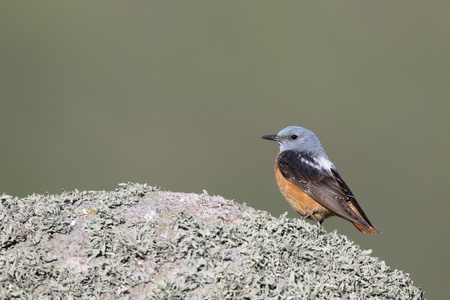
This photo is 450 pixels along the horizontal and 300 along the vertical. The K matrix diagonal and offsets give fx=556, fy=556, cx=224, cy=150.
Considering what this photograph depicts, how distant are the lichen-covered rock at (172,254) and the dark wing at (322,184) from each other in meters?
2.55

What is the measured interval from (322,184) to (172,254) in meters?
3.66

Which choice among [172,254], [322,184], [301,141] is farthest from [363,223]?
[172,254]

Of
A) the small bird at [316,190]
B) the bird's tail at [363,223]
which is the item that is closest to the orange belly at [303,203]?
the small bird at [316,190]

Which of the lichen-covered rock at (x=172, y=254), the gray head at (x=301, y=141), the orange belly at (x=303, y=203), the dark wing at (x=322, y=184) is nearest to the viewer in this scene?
the lichen-covered rock at (x=172, y=254)

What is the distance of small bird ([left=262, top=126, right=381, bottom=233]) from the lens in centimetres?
640

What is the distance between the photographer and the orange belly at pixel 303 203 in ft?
21.3

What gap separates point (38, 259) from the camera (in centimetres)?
315

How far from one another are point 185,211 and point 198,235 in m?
0.34

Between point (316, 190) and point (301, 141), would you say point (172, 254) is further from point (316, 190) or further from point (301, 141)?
point (301, 141)

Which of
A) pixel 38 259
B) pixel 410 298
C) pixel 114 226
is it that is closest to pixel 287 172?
pixel 410 298

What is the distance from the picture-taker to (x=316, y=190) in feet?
21.1

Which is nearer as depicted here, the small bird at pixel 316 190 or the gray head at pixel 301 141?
the small bird at pixel 316 190

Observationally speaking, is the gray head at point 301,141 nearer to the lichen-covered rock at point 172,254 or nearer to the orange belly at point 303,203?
the orange belly at point 303,203

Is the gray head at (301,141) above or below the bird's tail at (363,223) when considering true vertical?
above
